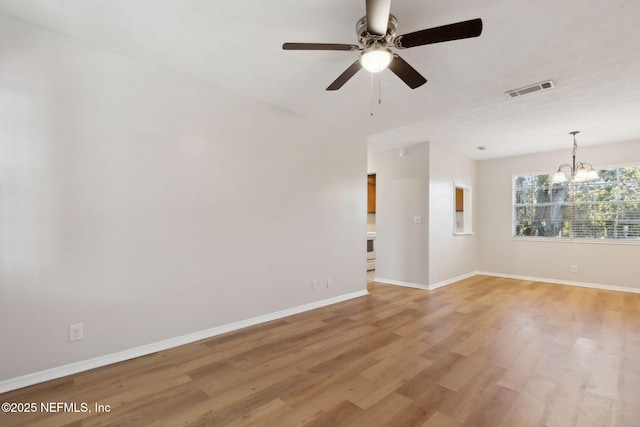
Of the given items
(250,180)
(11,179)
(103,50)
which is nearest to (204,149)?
(250,180)

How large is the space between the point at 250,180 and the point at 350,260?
6.98ft

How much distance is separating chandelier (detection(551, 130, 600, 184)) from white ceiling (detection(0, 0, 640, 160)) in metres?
0.84

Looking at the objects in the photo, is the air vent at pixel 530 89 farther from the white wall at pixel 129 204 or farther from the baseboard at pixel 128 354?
the baseboard at pixel 128 354

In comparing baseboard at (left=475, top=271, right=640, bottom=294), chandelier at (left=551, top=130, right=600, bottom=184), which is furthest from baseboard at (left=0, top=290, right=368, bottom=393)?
baseboard at (left=475, top=271, right=640, bottom=294)

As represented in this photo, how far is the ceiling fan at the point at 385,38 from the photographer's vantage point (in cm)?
166

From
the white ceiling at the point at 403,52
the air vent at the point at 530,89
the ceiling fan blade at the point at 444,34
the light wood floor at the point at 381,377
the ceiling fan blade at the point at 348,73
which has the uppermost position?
the white ceiling at the point at 403,52

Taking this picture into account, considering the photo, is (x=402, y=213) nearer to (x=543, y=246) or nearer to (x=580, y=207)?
(x=543, y=246)

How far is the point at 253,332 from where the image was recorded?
326 cm

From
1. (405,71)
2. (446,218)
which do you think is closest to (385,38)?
(405,71)

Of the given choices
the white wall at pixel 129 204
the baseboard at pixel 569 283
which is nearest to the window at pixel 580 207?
the baseboard at pixel 569 283

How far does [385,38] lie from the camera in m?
1.97

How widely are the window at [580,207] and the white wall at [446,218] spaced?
114cm

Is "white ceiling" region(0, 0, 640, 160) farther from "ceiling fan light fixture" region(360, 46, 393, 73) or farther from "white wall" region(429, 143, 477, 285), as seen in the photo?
"white wall" region(429, 143, 477, 285)

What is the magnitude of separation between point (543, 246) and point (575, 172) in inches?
61.2
